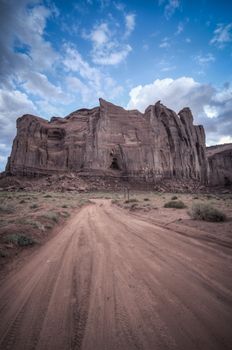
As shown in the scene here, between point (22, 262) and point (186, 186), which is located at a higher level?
point (186, 186)

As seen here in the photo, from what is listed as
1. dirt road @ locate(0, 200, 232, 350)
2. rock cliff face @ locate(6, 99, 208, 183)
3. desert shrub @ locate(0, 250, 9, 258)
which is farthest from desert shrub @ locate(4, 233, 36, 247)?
rock cliff face @ locate(6, 99, 208, 183)

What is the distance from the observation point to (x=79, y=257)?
11.9 feet

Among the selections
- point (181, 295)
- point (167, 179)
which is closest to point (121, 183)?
point (167, 179)

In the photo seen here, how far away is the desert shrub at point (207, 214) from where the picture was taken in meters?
6.54

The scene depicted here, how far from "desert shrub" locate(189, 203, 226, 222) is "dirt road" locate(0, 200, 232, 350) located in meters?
3.11

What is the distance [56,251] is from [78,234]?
1.51 meters

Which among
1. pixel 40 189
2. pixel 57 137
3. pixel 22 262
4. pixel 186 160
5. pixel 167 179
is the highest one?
pixel 57 137

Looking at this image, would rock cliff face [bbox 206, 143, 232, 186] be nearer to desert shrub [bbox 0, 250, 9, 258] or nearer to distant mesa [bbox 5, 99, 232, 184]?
distant mesa [bbox 5, 99, 232, 184]

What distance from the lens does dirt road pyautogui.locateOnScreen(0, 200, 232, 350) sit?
5.06ft

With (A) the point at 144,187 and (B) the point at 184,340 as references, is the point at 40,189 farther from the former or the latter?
(B) the point at 184,340

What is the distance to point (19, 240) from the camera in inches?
176

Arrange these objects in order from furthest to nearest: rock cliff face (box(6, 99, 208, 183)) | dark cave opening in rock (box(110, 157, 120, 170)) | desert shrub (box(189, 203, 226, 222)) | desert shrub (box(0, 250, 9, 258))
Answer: dark cave opening in rock (box(110, 157, 120, 170)) → rock cliff face (box(6, 99, 208, 183)) → desert shrub (box(189, 203, 226, 222)) → desert shrub (box(0, 250, 9, 258))

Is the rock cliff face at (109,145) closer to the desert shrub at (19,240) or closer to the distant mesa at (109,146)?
the distant mesa at (109,146)

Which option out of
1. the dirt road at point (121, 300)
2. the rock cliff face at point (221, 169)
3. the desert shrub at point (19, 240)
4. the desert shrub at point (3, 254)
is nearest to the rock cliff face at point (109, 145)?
the rock cliff face at point (221, 169)
